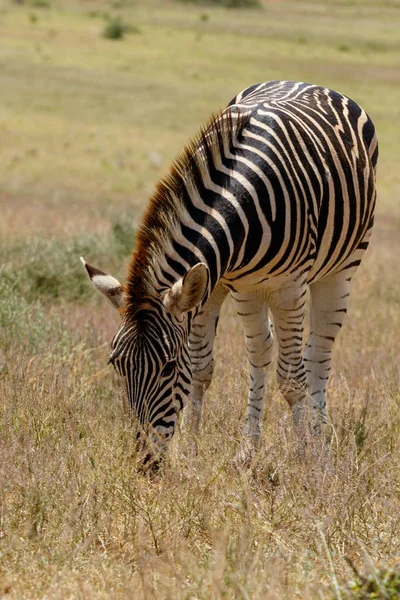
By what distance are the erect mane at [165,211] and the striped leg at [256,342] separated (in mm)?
1331

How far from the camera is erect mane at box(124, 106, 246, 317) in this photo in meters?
4.95

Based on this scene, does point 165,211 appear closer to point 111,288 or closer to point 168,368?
point 111,288

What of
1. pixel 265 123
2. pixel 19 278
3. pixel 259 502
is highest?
pixel 265 123

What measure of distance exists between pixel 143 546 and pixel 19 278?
5629 mm

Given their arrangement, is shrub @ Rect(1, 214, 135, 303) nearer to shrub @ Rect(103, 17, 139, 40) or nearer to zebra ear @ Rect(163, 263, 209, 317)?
zebra ear @ Rect(163, 263, 209, 317)

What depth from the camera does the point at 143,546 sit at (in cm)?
419

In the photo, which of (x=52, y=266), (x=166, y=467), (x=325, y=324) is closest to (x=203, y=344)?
(x=325, y=324)

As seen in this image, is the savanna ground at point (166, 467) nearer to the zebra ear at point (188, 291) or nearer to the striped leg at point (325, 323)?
the striped leg at point (325, 323)

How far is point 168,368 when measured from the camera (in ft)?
16.2

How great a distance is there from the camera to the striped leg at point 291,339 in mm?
6145

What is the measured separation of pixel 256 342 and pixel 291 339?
15.1 inches

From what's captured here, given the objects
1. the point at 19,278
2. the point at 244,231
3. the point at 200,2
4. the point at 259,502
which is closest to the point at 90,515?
the point at 259,502

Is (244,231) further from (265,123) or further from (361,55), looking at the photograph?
(361,55)

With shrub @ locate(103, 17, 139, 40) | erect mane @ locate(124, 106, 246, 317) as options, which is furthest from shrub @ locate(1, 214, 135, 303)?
shrub @ locate(103, 17, 139, 40)
